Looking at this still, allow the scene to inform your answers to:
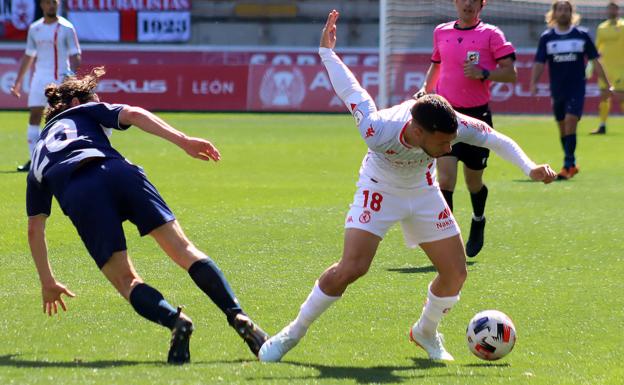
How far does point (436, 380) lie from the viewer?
578 cm

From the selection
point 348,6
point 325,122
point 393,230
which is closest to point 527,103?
point 325,122

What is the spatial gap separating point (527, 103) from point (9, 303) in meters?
22.5

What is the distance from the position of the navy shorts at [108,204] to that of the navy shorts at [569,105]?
10829mm

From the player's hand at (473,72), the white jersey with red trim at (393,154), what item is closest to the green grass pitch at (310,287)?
the white jersey with red trim at (393,154)

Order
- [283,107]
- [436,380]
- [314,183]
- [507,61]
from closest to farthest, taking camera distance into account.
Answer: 1. [436,380]
2. [507,61]
3. [314,183]
4. [283,107]

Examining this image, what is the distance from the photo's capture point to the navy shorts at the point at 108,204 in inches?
239

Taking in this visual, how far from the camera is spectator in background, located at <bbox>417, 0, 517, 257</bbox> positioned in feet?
32.3

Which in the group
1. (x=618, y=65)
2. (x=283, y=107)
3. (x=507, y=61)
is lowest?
(x=283, y=107)

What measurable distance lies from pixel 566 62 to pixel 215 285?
11.4 m

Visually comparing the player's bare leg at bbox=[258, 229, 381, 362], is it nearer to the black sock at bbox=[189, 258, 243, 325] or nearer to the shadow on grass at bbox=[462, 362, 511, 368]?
the black sock at bbox=[189, 258, 243, 325]

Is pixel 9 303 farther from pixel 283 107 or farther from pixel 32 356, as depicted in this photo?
pixel 283 107

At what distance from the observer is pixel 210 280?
6227mm

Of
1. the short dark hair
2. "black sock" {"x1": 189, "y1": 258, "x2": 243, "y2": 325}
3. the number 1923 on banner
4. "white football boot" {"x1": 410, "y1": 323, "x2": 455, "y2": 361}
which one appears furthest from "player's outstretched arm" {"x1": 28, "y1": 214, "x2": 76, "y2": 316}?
the number 1923 on banner

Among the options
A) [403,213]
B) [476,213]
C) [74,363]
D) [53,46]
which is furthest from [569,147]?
[74,363]
